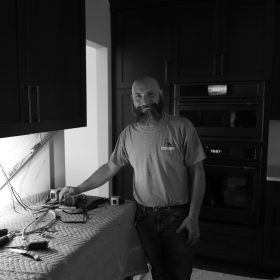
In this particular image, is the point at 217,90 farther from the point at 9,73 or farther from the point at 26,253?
the point at 26,253

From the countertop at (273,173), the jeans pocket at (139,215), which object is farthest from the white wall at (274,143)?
the jeans pocket at (139,215)

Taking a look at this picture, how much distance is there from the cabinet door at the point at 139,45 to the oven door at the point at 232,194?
1.00 meters

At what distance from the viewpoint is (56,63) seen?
1.49m

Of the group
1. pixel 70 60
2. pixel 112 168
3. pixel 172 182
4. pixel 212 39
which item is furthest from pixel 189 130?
pixel 212 39

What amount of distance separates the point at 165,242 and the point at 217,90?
1.45 m

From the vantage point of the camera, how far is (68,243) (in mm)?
1188

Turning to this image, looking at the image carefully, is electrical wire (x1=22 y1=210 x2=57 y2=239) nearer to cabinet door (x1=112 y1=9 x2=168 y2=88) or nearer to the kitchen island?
the kitchen island

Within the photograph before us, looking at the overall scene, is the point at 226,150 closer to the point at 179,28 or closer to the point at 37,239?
the point at 179,28

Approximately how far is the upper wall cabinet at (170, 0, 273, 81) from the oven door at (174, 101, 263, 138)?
0.82ft

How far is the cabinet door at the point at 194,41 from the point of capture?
258cm

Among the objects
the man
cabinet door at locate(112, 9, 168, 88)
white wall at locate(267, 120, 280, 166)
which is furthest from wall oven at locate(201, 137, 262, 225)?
the man

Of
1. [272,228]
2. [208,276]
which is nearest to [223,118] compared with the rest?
[272,228]

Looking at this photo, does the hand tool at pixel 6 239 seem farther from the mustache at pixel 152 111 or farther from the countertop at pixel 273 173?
the countertop at pixel 273 173


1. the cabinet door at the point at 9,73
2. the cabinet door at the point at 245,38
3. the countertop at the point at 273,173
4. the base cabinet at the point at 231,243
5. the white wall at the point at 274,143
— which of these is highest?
the cabinet door at the point at 245,38
